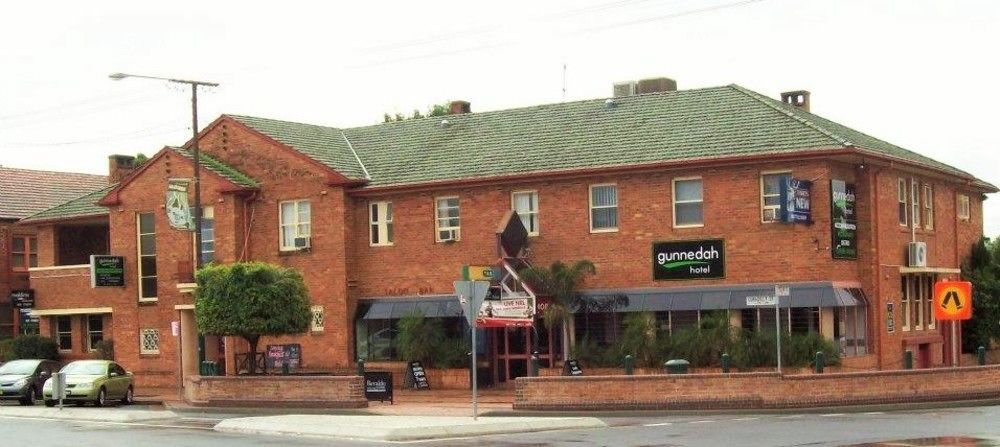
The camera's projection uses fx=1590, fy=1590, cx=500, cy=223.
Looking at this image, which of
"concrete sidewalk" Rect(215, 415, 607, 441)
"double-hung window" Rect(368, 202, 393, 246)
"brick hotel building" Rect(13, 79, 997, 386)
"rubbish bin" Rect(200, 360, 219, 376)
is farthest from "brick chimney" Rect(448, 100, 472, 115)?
"concrete sidewalk" Rect(215, 415, 607, 441)

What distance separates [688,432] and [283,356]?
2182 cm

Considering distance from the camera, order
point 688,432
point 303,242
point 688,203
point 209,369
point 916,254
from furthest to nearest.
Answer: point 303,242
point 916,254
point 209,369
point 688,203
point 688,432

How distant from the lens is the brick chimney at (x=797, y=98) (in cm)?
4647

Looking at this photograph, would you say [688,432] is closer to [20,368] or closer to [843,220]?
[843,220]

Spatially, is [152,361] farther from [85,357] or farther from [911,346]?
[911,346]

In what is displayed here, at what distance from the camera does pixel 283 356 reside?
4669 cm

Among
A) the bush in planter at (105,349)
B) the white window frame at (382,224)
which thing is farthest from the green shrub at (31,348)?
the white window frame at (382,224)

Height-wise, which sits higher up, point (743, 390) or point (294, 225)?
point (294, 225)

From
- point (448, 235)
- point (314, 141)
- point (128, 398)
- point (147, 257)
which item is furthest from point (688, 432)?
point (147, 257)

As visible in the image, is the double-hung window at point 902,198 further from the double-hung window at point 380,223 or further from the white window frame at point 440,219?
the double-hung window at point 380,223

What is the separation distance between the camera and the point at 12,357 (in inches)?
2116

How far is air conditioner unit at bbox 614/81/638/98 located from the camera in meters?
47.7

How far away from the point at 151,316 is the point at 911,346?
23.4 m

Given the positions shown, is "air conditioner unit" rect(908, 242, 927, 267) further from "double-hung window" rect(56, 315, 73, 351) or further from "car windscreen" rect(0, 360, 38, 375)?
"double-hung window" rect(56, 315, 73, 351)
